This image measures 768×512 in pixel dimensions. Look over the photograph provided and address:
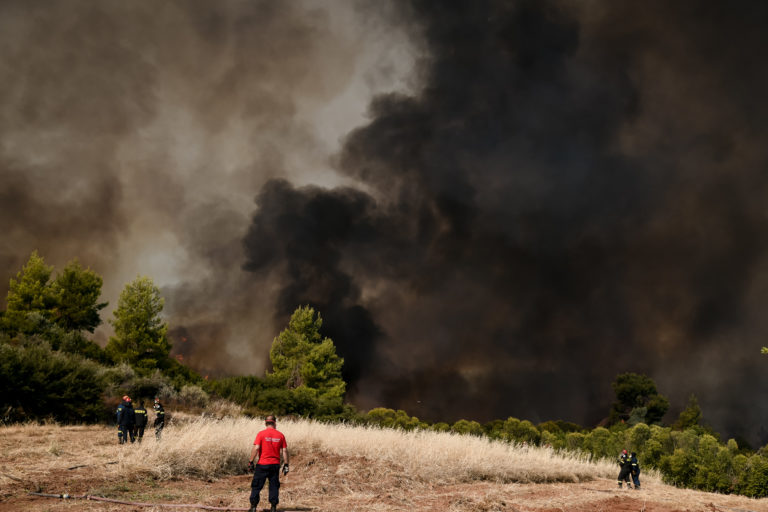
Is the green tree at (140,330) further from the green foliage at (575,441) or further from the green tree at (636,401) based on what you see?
the green tree at (636,401)

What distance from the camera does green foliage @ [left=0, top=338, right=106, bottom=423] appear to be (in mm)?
23672

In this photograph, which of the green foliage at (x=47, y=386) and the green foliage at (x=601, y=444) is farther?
the green foliage at (x=601, y=444)

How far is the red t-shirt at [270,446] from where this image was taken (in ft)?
32.0

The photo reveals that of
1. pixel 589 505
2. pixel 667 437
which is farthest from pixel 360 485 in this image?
pixel 667 437

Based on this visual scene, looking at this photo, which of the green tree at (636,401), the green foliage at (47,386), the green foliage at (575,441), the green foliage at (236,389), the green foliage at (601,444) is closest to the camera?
the green foliage at (47,386)

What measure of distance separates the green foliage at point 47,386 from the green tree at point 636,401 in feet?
219

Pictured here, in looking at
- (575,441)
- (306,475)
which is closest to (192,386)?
(306,475)

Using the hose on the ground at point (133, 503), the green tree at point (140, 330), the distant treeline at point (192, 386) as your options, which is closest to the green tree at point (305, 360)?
the distant treeline at point (192, 386)

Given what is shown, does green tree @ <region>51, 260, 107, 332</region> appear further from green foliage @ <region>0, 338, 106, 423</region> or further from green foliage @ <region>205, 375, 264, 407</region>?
green foliage @ <region>0, 338, 106, 423</region>

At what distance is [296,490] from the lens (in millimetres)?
13039

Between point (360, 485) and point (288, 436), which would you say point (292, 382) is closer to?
point (288, 436)

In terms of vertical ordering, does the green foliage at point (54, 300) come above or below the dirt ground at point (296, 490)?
above

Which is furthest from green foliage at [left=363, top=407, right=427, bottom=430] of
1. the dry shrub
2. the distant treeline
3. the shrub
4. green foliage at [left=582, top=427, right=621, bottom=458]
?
the dry shrub

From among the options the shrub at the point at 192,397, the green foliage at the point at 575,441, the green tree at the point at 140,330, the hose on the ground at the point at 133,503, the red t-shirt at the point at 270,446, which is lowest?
the green foliage at the point at 575,441
